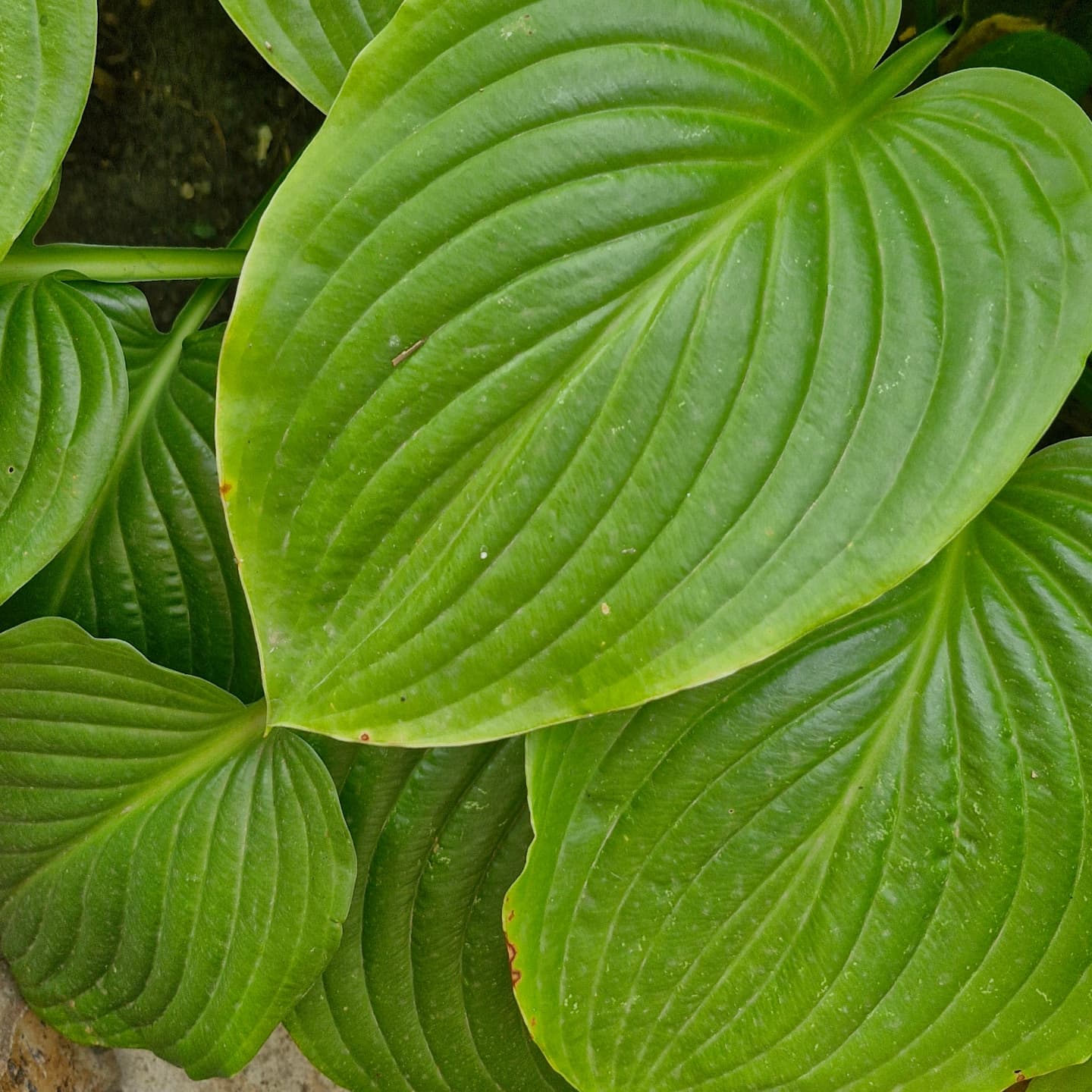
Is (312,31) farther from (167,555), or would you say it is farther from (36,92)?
(167,555)

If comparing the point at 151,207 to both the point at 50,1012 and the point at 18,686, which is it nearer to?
the point at 18,686

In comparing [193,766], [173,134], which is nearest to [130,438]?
[193,766]

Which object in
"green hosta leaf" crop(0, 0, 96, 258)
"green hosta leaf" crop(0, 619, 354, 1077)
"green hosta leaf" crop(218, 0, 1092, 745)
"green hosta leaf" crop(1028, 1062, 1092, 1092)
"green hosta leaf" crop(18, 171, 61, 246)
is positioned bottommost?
"green hosta leaf" crop(1028, 1062, 1092, 1092)

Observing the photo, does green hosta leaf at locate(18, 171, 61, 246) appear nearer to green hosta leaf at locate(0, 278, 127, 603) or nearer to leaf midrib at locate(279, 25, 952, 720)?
green hosta leaf at locate(0, 278, 127, 603)

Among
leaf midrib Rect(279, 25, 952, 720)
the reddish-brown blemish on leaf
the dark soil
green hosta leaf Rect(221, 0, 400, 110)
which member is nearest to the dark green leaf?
leaf midrib Rect(279, 25, 952, 720)

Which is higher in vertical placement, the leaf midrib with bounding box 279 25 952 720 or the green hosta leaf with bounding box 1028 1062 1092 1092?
the leaf midrib with bounding box 279 25 952 720

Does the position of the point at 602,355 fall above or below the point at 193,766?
above

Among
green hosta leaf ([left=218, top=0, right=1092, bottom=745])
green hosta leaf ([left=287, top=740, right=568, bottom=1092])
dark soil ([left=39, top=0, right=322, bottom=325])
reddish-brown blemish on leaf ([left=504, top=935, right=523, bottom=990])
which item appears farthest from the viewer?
dark soil ([left=39, top=0, right=322, bottom=325])
